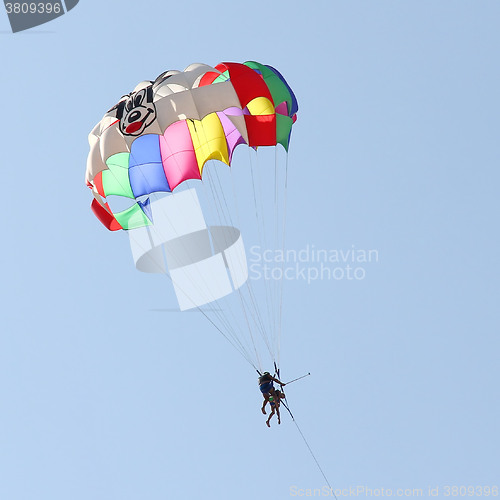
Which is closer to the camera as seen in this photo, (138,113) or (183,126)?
(138,113)

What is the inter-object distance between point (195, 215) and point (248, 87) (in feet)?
17.9

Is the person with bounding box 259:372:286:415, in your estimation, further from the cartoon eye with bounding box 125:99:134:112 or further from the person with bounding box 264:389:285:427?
the cartoon eye with bounding box 125:99:134:112

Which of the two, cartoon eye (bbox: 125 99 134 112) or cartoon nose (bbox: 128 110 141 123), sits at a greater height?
cartoon eye (bbox: 125 99 134 112)

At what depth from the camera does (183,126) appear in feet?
64.3

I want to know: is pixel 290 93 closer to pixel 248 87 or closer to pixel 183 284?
pixel 248 87

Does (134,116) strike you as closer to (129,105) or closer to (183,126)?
(129,105)

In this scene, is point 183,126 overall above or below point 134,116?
above

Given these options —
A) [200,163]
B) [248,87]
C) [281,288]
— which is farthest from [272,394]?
[248,87]

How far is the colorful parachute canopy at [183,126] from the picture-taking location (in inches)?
727

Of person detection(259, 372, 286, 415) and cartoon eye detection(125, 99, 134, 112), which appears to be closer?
person detection(259, 372, 286, 415)

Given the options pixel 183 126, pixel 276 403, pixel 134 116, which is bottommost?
pixel 276 403

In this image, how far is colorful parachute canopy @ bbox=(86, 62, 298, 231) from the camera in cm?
1847

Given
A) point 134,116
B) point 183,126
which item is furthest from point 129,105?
point 183,126

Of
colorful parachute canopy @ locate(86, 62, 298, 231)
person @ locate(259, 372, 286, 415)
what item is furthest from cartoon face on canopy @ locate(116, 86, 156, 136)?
person @ locate(259, 372, 286, 415)
